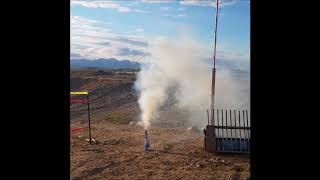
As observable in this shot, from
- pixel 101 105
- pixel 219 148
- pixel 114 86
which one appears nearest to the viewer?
pixel 219 148

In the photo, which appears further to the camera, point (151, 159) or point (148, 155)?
point (148, 155)

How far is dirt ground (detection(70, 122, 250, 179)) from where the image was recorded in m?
9.77

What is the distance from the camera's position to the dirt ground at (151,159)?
32.0 ft

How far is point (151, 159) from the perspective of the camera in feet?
37.1
